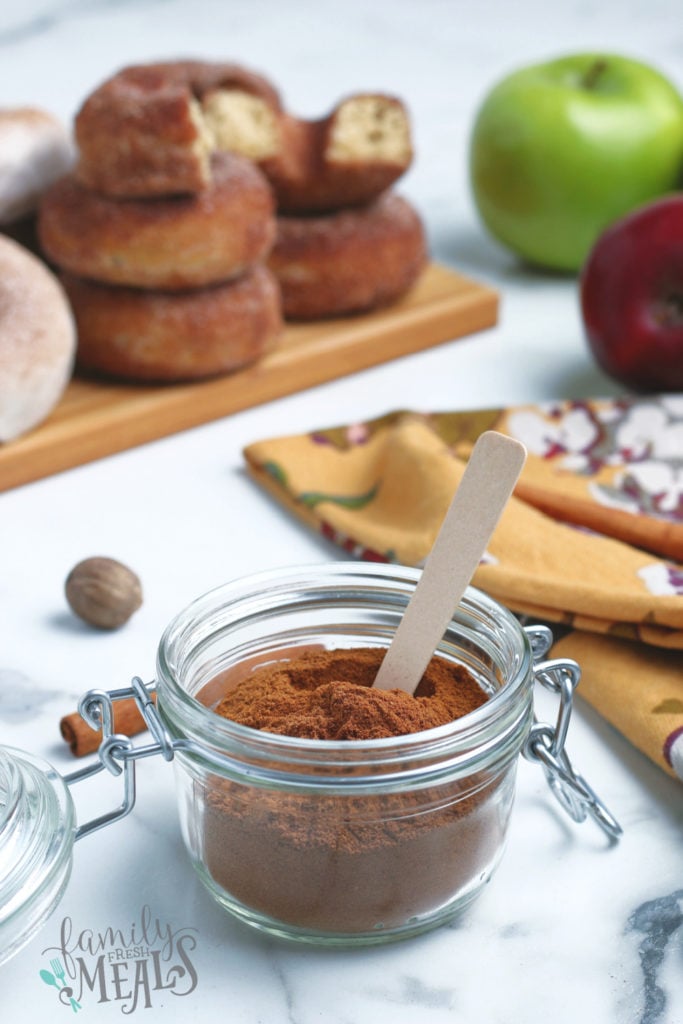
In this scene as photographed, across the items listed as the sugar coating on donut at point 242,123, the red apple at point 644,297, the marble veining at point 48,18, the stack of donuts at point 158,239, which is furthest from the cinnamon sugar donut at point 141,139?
the marble veining at point 48,18

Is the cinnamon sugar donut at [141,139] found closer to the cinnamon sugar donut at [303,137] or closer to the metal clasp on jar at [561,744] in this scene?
the cinnamon sugar donut at [303,137]

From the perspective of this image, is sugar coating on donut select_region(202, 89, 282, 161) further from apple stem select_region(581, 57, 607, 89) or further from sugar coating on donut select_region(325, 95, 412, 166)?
apple stem select_region(581, 57, 607, 89)

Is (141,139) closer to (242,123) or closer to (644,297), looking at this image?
(242,123)

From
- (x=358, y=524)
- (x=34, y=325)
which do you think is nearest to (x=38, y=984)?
(x=358, y=524)

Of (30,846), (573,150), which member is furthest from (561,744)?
(573,150)

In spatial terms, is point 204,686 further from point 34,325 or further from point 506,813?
point 34,325
